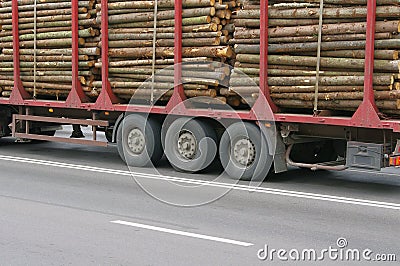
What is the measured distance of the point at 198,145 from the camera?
1372cm

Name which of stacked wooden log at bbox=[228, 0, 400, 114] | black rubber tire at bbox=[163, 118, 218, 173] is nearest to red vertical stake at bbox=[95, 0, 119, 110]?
black rubber tire at bbox=[163, 118, 218, 173]

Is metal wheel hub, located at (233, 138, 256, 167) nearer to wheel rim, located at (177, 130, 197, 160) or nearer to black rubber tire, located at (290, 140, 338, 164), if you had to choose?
black rubber tire, located at (290, 140, 338, 164)

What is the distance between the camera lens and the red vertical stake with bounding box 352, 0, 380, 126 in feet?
37.8

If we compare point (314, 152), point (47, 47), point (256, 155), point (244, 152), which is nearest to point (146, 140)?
point (244, 152)

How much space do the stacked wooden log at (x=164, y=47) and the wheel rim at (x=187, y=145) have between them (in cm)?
71

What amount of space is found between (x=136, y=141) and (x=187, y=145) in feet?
4.08

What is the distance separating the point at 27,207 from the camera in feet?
35.1

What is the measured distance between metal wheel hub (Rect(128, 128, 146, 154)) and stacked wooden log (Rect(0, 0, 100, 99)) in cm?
146

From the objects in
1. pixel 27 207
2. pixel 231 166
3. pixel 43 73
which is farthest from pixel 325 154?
pixel 43 73

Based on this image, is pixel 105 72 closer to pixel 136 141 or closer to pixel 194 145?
pixel 136 141

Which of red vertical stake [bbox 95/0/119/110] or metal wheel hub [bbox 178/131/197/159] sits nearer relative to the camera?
metal wheel hub [bbox 178/131/197/159]

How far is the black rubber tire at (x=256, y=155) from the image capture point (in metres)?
12.9

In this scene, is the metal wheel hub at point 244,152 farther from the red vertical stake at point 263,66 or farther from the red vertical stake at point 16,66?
the red vertical stake at point 16,66

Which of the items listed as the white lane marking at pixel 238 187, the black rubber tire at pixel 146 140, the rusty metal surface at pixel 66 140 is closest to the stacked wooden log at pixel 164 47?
the black rubber tire at pixel 146 140
